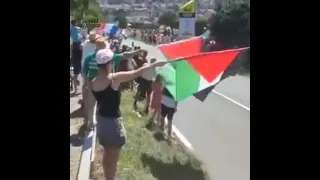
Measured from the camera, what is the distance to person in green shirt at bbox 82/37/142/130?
2.96 m

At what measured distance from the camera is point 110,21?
3004 mm

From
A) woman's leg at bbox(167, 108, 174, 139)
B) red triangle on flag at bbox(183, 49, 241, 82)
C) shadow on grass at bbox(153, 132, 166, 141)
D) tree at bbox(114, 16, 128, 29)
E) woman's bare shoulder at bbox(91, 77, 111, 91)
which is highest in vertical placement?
tree at bbox(114, 16, 128, 29)

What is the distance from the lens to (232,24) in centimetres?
306

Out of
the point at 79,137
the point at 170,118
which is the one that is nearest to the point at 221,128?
the point at 170,118

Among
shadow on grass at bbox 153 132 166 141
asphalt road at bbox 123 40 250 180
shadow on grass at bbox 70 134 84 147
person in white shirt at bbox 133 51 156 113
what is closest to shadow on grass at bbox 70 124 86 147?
shadow on grass at bbox 70 134 84 147

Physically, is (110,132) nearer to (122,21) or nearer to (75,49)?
(75,49)

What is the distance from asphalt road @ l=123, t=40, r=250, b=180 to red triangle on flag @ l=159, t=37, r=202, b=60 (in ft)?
0.32

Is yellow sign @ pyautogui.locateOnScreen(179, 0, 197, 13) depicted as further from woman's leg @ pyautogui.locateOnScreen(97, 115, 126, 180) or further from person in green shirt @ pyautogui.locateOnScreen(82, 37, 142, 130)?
woman's leg @ pyautogui.locateOnScreen(97, 115, 126, 180)

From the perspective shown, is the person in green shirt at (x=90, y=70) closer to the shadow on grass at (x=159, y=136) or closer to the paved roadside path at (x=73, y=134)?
the paved roadside path at (x=73, y=134)
